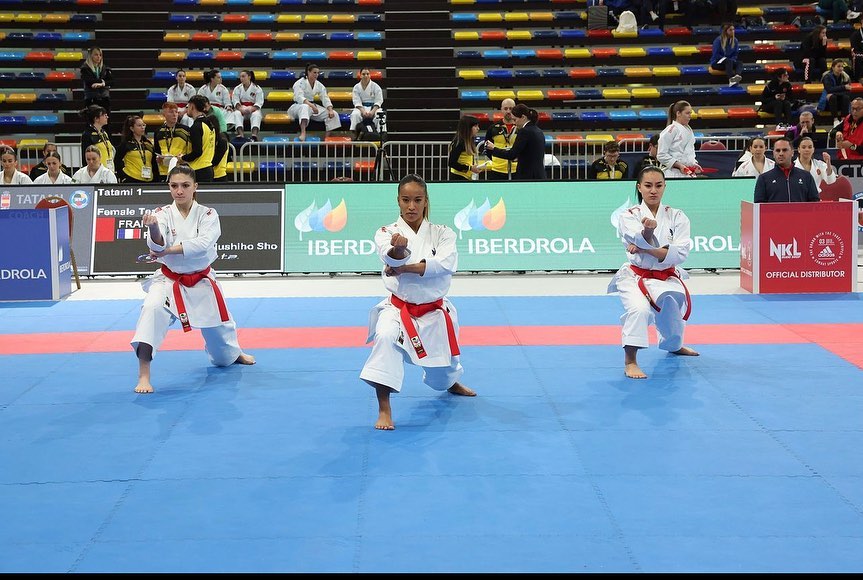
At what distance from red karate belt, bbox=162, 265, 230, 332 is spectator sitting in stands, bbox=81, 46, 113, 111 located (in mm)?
13372

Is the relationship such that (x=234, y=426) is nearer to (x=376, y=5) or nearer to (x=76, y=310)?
(x=76, y=310)

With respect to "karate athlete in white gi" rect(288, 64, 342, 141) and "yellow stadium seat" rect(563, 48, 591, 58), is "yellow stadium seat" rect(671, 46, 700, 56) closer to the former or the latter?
"yellow stadium seat" rect(563, 48, 591, 58)

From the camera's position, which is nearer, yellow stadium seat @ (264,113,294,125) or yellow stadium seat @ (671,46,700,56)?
yellow stadium seat @ (264,113,294,125)

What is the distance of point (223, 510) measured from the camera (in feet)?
16.5

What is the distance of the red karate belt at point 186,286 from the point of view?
7.68m

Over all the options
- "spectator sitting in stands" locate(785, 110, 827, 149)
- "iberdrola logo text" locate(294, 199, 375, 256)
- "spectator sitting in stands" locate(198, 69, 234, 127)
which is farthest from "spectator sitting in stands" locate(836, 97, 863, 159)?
"spectator sitting in stands" locate(198, 69, 234, 127)

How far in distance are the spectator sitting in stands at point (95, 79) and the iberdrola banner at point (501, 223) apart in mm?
9101

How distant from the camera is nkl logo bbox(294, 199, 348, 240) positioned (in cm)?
1254

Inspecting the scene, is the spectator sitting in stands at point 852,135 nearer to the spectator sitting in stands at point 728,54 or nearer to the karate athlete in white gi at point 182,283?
the spectator sitting in stands at point 728,54

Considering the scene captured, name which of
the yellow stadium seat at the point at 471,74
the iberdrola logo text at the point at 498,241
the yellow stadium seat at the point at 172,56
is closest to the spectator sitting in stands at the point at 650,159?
the iberdrola logo text at the point at 498,241

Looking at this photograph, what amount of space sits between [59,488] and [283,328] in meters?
4.51

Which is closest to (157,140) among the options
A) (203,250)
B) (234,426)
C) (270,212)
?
(270,212)

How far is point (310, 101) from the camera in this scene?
19.6m

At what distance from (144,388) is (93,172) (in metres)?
6.82
